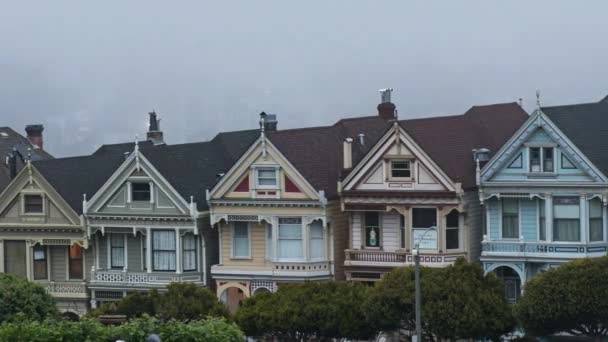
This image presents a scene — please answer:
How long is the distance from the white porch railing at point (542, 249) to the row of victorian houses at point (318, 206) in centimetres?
5

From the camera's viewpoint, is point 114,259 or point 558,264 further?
point 114,259

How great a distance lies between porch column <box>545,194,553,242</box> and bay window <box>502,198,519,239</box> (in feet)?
4.44

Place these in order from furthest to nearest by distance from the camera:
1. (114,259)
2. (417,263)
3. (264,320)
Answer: (114,259), (264,320), (417,263)

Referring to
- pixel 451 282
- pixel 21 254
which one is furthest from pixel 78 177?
pixel 451 282

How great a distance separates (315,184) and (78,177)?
520 inches

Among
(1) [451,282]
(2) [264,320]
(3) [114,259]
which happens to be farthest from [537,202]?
(3) [114,259]

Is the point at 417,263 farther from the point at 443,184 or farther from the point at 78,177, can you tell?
the point at 78,177

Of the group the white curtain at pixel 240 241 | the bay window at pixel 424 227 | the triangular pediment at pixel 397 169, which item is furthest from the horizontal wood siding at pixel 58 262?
the bay window at pixel 424 227

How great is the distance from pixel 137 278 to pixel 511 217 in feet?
54.3

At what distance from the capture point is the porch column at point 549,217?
6850 cm

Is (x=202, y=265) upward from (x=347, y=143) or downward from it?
downward

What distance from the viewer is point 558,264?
68.6 m

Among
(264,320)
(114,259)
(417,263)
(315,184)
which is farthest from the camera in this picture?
(114,259)

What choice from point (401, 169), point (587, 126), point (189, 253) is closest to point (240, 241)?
point (189, 253)
